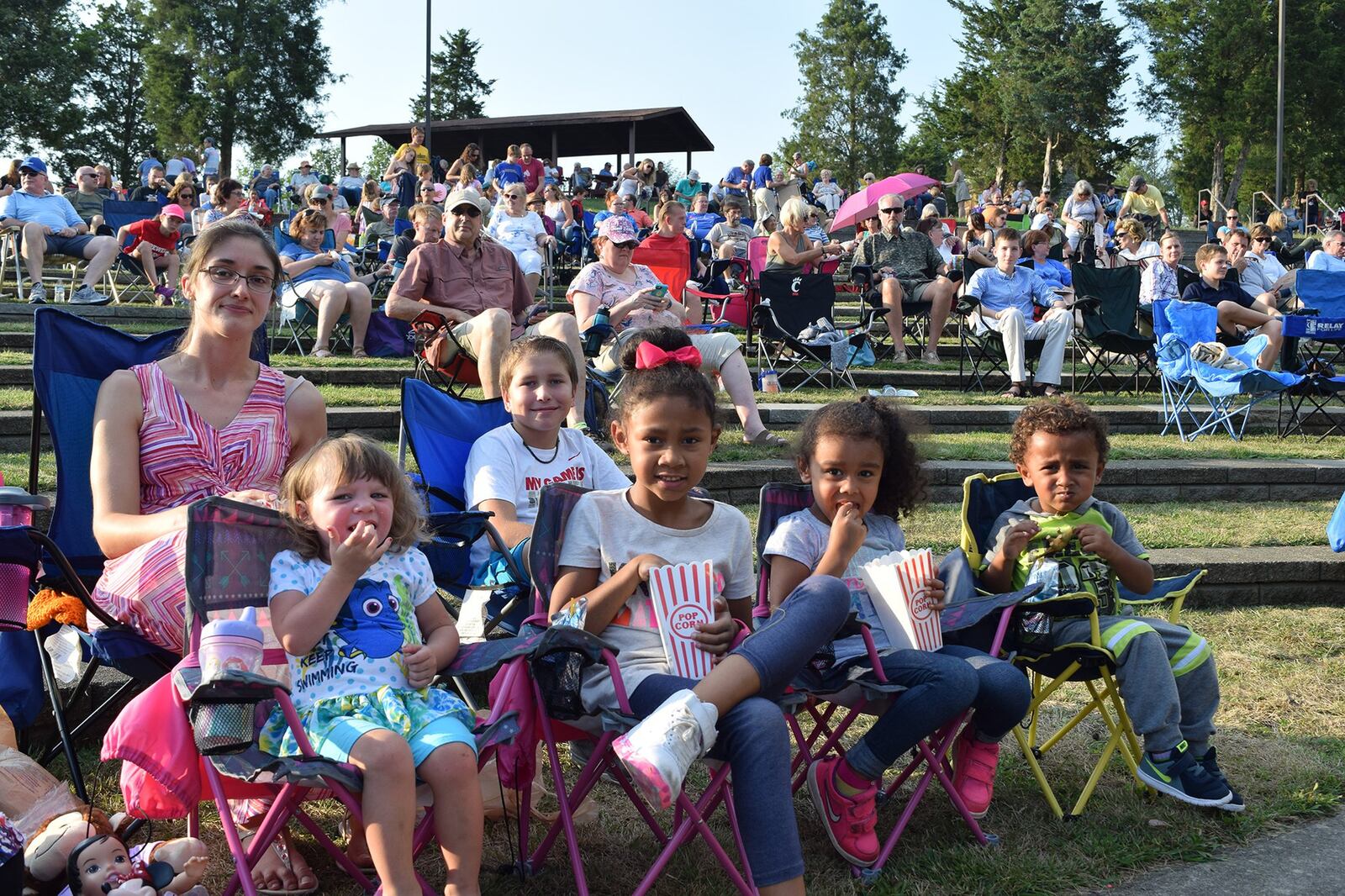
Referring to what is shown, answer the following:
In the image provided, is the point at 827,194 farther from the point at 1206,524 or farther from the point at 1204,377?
the point at 1206,524

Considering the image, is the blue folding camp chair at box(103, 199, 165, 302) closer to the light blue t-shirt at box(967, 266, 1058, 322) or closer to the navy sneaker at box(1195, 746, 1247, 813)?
the light blue t-shirt at box(967, 266, 1058, 322)

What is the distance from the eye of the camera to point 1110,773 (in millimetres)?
3361

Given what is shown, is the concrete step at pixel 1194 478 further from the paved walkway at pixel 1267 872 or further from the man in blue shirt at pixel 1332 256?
the man in blue shirt at pixel 1332 256

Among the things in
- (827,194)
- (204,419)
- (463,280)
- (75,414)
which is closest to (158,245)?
(463,280)

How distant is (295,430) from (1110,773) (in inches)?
94.2

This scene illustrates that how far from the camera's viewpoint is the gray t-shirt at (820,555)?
3045 millimetres

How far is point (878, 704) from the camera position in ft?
9.47

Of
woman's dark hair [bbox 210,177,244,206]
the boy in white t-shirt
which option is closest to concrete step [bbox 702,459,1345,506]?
the boy in white t-shirt

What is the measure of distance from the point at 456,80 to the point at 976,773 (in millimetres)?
49419

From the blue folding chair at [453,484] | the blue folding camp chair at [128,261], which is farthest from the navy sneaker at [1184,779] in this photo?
the blue folding camp chair at [128,261]

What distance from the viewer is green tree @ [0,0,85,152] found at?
35219 millimetres

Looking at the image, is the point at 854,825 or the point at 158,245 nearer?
the point at 854,825

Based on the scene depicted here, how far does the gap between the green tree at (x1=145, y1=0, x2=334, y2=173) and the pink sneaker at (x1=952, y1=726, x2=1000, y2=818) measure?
4238cm

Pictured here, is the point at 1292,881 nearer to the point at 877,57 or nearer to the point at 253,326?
the point at 253,326
